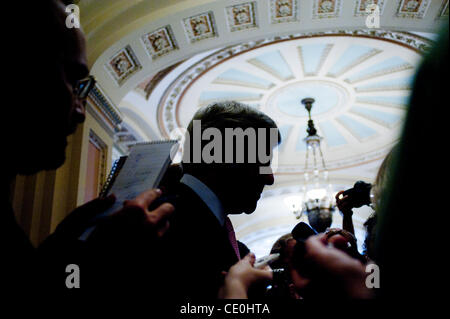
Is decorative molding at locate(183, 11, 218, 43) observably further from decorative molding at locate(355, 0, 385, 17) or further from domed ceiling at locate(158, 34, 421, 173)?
decorative molding at locate(355, 0, 385, 17)

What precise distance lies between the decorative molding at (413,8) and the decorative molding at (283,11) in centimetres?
136

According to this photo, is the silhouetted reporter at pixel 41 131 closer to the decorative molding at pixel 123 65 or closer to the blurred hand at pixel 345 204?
the blurred hand at pixel 345 204

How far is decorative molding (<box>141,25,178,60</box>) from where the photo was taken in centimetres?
481

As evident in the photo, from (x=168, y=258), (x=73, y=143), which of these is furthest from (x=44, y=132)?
(x=73, y=143)

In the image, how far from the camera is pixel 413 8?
15.8ft

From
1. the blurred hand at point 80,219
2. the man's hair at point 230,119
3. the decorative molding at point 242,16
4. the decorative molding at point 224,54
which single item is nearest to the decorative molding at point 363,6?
the decorative molding at point 224,54

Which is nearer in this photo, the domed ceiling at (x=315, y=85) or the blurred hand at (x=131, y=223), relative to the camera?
the blurred hand at (x=131, y=223)

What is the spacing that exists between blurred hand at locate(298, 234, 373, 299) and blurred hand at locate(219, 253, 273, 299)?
25 centimetres

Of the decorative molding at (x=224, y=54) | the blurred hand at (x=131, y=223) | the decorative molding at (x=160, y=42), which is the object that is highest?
the decorative molding at (x=224, y=54)

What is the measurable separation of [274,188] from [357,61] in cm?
549

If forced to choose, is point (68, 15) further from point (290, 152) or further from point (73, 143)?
point (290, 152)

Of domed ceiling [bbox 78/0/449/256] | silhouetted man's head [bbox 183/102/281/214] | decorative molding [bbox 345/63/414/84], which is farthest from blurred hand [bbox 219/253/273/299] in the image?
decorative molding [bbox 345/63/414/84]

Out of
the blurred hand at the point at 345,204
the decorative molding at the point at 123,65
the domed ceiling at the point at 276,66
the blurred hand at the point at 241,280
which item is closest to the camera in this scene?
the blurred hand at the point at 241,280

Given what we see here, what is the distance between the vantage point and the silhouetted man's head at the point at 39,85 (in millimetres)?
1020
